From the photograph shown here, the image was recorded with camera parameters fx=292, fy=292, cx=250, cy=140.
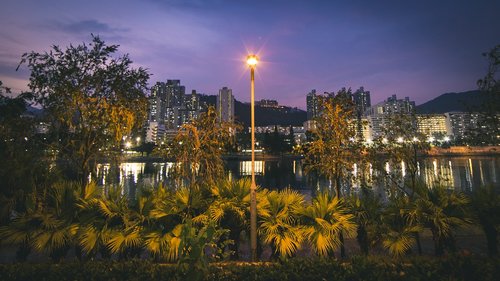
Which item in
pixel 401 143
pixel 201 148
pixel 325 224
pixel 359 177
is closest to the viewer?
pixel 325 224

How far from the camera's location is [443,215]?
767cm

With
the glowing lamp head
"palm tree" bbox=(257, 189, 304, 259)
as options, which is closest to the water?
"palm tree" bbox=(257, 189, 304, 259)

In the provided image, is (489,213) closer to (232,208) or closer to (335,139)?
(335,139)

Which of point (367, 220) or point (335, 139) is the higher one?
point (335, 139)

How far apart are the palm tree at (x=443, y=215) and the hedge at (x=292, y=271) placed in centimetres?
194

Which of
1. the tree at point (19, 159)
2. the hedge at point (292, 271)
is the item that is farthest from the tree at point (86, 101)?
the hedge at point (292, 271)

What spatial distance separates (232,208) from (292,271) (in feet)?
8.89

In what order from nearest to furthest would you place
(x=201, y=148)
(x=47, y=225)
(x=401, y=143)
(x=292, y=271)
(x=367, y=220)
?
(x=292, y=271) < (x=47, y=225) < (x=367, y=220) < (x=201, y=148) < (x=401, y=143)

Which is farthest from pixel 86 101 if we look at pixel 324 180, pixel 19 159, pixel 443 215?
pixel 324 180

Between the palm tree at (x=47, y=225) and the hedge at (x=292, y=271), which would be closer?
the hedge at (x=292, y=271)

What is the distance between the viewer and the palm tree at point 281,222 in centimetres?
725

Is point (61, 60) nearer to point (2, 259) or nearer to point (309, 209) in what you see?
point (2, 259)

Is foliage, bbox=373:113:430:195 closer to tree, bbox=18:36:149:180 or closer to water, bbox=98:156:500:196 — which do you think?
water, bbox=98:156:500:196

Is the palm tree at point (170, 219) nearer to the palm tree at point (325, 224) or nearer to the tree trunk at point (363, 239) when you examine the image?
the palm tree at point (325, 224)
